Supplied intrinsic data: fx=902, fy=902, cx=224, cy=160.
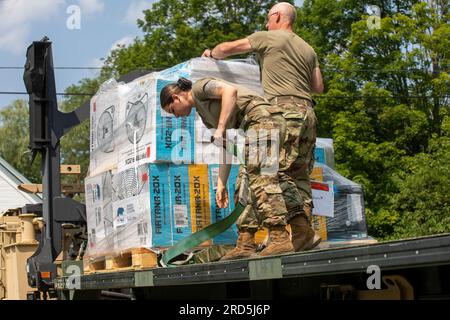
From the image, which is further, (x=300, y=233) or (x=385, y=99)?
(x=385, y=99)

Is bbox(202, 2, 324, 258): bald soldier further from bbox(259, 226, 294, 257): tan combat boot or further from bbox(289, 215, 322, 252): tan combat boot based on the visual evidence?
bbox(259, 226, 294, 257): tan combat boot

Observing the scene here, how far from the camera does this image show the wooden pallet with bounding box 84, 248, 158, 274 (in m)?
5.67

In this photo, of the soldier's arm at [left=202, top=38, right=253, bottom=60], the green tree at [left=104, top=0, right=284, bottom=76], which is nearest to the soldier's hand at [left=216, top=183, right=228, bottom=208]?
the soldier's arm at [left=202, top=38, right=253, bottom=60]

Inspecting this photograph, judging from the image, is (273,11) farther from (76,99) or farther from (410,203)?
(76,99)

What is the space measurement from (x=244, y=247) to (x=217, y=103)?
0.85 meters

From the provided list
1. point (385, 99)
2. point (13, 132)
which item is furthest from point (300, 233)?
point (13, 132)

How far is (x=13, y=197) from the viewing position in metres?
38.2

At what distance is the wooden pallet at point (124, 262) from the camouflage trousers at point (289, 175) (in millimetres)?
667

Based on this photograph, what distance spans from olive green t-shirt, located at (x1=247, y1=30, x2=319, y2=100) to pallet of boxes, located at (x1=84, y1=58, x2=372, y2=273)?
505 mm

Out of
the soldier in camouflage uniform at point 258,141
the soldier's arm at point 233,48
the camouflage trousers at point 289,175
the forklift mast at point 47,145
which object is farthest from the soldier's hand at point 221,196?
the forklift mast at point 47,145

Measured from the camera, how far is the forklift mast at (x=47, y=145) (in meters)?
7.50

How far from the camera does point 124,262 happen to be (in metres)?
6.19

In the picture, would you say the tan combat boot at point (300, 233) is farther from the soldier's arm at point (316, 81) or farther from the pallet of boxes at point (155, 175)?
the soldier's arm at point (316, 81)

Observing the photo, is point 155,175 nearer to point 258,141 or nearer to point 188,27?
point 258,141
